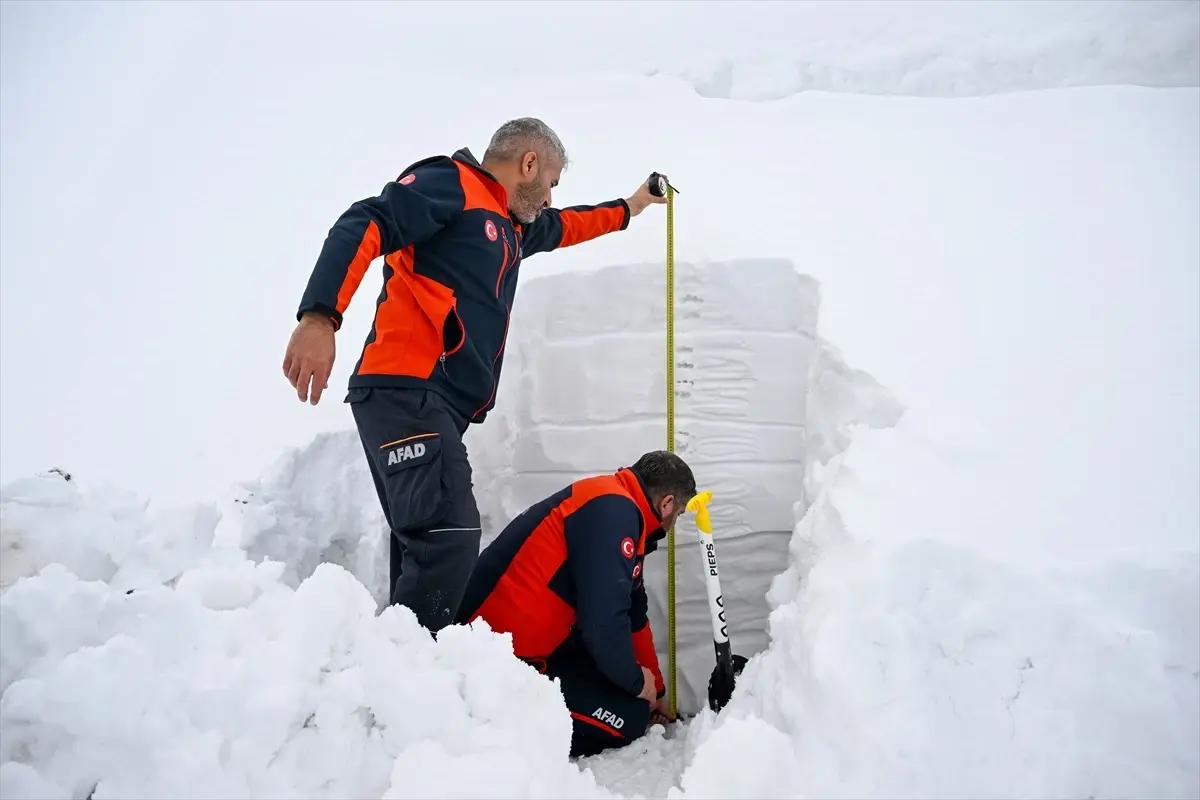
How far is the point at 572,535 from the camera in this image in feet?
7.68

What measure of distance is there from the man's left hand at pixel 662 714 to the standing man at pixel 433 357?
0.97 metres

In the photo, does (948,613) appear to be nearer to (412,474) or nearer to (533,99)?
(412,474)

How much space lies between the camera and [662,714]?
8.86 feet

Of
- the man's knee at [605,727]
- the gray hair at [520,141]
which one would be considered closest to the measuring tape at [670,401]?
the man's knee at [605,727]

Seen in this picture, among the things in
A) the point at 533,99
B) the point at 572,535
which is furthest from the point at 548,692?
the point at 533,99

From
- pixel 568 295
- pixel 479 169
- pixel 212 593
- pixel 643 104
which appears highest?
pixel 643 104

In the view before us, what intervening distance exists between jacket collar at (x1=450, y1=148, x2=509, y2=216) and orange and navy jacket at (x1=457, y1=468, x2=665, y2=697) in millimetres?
→ 886

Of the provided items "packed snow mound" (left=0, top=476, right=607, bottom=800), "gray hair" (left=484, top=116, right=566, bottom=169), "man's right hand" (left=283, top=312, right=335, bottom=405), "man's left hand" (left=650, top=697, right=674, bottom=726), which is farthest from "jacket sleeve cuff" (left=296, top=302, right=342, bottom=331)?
"man's left hand" (left=650, top=697, right=674, bottom=726)

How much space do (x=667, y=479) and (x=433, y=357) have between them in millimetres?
811

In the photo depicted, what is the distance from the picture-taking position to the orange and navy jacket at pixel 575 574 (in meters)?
2.25

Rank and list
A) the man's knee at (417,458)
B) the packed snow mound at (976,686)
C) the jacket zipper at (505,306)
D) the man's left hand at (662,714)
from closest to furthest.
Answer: the packed snow mound at (976,686) < the man's knee at (417,458) < the jacket zipper at (505,306) < the man's left hand at (662,714)

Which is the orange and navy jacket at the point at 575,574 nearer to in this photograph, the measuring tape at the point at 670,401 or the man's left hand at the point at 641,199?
the measuring tape at the point at 670,401

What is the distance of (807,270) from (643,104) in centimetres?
246

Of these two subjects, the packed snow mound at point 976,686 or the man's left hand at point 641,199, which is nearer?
the packed snow mound at point 976,686
